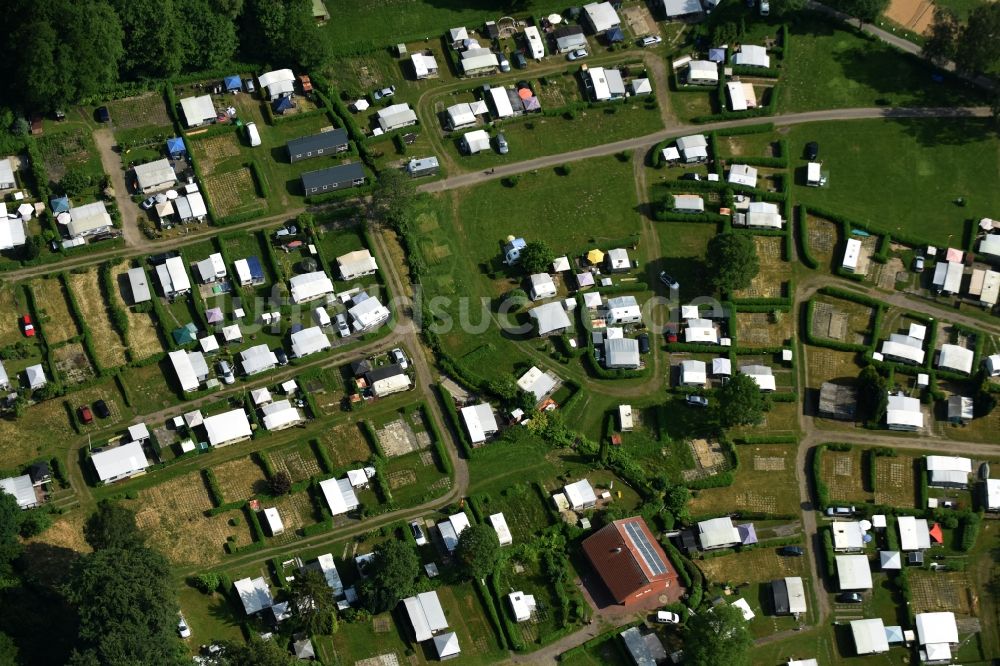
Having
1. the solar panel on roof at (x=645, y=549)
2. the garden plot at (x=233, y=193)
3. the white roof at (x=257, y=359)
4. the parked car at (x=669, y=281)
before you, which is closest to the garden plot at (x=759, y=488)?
the solar panel on roof at (x=645, y=549)

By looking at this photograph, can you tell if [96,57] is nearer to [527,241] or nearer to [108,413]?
[108,413]

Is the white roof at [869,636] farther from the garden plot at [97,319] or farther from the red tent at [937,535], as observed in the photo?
the garden plot at [97,319]

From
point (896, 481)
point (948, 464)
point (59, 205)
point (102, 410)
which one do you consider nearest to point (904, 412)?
point (948, 464)

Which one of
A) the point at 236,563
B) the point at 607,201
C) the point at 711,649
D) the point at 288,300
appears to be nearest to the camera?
the point at 711,649

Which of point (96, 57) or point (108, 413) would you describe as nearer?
point (108, 413)

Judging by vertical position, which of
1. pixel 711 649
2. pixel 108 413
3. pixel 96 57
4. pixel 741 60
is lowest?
pixel 711 649

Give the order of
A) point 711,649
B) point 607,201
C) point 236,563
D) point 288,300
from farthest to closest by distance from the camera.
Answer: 1. point 607,201
2. point 288,300
3. point 236,563
4. point 711,649

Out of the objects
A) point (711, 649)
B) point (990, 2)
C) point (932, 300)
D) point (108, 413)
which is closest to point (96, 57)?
point (108, 413)
